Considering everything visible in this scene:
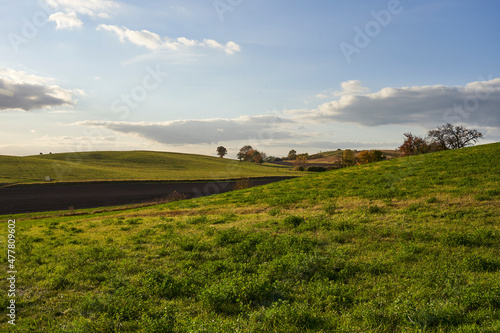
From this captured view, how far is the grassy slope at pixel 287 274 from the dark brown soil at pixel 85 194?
34.9 m

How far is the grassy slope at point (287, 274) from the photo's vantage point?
6699 mm

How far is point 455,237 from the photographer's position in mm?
11500

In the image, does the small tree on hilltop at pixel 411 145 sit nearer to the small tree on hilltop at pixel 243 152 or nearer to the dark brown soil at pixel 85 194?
the dark brown soil at pixel 85 194

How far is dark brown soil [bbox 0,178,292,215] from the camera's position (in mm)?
47719

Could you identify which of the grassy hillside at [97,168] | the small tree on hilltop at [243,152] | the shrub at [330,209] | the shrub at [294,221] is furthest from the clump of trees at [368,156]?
the shrub at [294,221]

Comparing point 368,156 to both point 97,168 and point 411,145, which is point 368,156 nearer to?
point 411,145

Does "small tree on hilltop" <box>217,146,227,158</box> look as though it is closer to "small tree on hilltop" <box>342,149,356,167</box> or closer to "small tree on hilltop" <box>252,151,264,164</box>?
"small tree on hilltop" <box>252,151,264,164</box>

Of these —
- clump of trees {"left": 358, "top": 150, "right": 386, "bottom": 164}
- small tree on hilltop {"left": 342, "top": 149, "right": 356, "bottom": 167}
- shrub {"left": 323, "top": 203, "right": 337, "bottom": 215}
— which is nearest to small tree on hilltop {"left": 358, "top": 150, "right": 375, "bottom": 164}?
clump of trees {"left": 358, "top": 150, "right": 386, "bottom": 164}

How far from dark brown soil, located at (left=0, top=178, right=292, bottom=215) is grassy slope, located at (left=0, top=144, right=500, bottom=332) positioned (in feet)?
115

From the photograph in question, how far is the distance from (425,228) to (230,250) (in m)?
8.86

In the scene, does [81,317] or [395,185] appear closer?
[81,317]

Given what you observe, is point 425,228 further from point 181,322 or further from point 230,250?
point 181,322

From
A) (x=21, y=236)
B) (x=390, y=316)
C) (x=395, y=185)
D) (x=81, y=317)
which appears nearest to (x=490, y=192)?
(x=395, y=185)

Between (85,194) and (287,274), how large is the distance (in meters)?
58.2
